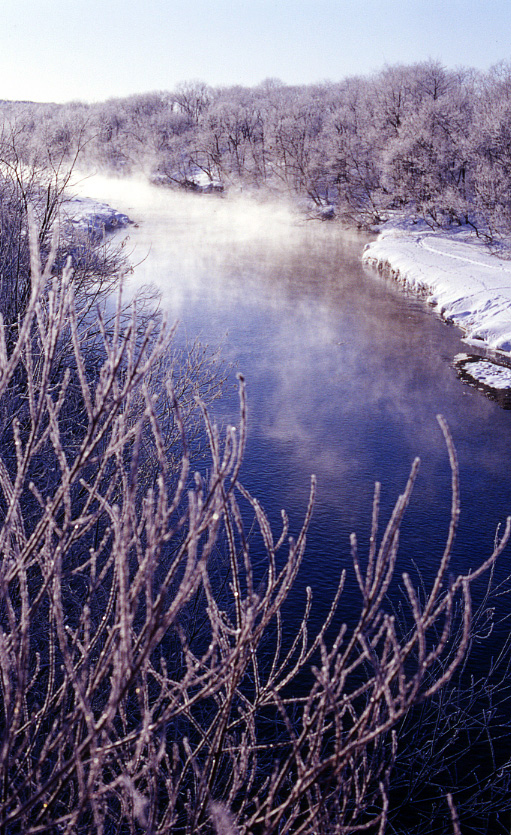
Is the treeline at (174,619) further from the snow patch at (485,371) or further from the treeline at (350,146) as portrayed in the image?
the snow patch at (485,371)

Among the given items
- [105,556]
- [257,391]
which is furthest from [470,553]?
[257,391]

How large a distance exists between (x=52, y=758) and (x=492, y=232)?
115ft

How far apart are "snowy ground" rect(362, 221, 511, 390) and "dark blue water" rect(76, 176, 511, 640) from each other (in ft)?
2.78

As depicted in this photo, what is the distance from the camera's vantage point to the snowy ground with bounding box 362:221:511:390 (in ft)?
72.6

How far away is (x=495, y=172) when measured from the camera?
3403cm

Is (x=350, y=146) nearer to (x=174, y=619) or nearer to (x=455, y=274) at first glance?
(x=455, y=274)

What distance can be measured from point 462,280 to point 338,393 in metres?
12.7

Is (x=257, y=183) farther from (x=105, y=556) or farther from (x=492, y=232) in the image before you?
(x=105, y=556)

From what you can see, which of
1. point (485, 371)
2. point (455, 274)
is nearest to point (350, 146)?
point (455, 274)

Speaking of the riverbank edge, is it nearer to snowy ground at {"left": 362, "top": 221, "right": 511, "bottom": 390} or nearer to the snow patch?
snowy ground at {"left": 362, "top": 221, "right": 511, "bottom": 390}

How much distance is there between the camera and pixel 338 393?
60.3 feet

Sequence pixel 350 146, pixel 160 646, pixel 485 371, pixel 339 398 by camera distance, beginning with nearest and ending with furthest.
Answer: pixel 160 646
pixel 339 398
pixel 485 371
pixel 350 146

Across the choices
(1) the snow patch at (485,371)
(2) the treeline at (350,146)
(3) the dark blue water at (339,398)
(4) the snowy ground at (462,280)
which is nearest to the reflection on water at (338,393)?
(3) the dark blue water at (339,398)

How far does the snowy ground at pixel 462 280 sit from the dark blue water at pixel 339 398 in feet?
2.78
